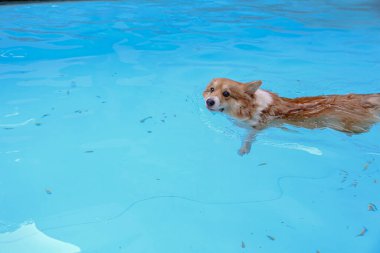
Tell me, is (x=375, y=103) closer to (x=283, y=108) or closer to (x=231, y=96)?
(x=283, y=108)

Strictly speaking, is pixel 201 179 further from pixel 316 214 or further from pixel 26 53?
pixel 26 53

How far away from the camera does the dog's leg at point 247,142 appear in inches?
137

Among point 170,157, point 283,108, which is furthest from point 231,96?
point 170,157

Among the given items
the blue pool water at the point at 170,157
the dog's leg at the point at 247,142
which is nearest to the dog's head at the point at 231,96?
the dog's leg at the point at 247,142

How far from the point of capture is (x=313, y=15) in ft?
31.3

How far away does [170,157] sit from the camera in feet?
11.7

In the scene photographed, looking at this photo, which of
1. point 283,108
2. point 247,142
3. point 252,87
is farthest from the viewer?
point 247,142

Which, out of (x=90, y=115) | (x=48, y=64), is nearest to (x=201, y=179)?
(x=90, y=115)

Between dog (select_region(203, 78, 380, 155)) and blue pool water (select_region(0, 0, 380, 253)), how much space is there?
0.90ft

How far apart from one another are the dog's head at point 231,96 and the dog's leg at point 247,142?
0.67 ft

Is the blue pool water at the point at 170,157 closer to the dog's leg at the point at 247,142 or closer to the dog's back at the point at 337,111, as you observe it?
the dog's leg at the point at 247,142

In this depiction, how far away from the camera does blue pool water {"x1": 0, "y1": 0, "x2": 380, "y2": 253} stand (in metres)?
2.67

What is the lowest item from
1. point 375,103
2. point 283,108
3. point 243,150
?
point 243,150

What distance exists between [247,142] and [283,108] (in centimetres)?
42
